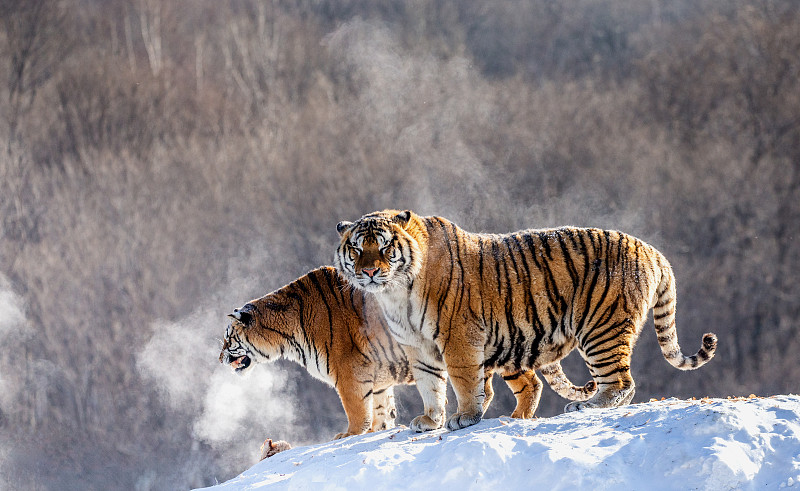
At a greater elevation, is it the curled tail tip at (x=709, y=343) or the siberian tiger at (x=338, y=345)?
the siberian tiger at (x=338, y=345)

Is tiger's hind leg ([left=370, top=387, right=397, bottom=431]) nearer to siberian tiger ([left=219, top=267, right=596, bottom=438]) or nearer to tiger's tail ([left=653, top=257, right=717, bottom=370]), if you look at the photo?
siberian tiger ([left=219, top=267, right=596, bottom=438])

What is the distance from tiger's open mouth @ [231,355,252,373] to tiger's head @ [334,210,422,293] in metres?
1.55

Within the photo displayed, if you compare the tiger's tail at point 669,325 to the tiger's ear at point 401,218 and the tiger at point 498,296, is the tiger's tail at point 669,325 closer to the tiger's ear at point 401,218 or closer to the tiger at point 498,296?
the tiger at point 498,296

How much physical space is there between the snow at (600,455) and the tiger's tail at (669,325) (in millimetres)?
427

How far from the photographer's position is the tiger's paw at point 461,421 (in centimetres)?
378

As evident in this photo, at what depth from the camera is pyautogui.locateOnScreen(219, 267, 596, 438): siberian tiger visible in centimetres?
477

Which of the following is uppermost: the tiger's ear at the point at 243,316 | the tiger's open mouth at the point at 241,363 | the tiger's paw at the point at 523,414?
the tiger's ear at the point at 243,316

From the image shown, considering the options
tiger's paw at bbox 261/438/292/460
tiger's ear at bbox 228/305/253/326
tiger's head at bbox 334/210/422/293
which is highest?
tiger's head at bbox 334/210/422/293

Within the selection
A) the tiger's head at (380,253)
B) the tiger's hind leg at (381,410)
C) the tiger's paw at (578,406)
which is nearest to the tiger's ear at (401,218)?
the tiger's head at (380,253)

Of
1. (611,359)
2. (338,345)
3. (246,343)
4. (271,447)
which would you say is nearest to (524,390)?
(611,359)

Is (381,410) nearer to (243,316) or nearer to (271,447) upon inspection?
(271,447)

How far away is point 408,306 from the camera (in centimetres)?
385

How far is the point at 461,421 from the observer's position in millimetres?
3781

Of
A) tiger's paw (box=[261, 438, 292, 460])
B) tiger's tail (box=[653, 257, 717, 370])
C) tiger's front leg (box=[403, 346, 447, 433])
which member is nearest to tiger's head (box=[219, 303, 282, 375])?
tiger's paw (box=[261, 438, 292, 460])
